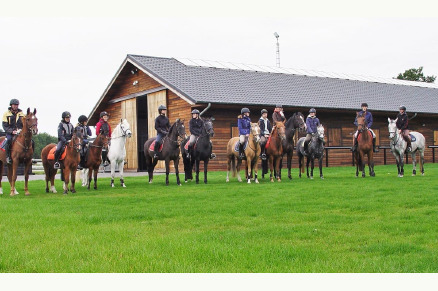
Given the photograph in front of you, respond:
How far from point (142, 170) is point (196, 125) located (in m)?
13.6

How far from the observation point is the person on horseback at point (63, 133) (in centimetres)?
1455

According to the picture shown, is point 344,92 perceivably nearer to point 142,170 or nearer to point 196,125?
point 142,170

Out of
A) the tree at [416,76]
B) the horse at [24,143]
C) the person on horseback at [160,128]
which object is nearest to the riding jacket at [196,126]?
the person on horseback at [160,128]

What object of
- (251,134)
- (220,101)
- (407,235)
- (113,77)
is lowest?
(407,235)

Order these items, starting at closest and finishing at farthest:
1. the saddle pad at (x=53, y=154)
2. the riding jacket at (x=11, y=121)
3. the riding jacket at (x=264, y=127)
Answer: the riding jacket at (x=11, y=121) → the saddle pad at (x=53, y=154) → the riding jacket at (x=264, y=127)

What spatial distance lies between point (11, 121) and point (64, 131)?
1.43 meters

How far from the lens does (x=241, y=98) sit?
2627cm

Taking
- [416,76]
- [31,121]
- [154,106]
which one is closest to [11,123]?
[31,121]

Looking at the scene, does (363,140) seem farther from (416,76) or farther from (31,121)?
(416,76)

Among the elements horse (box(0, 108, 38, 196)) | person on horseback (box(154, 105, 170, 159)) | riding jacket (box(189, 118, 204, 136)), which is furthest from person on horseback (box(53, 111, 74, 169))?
riding jacket (box(189, 118, 204, 136))

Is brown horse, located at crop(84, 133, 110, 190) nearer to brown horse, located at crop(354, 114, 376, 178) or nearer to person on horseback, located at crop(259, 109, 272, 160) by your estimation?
person on horseback, located at crop(259, 109, 272, 160)

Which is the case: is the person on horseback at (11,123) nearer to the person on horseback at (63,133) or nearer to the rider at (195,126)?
the person on horseback at (63,133)

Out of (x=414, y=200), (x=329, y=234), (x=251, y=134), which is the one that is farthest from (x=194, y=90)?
(x=329, y=234)

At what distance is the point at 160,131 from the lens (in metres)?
17.7
